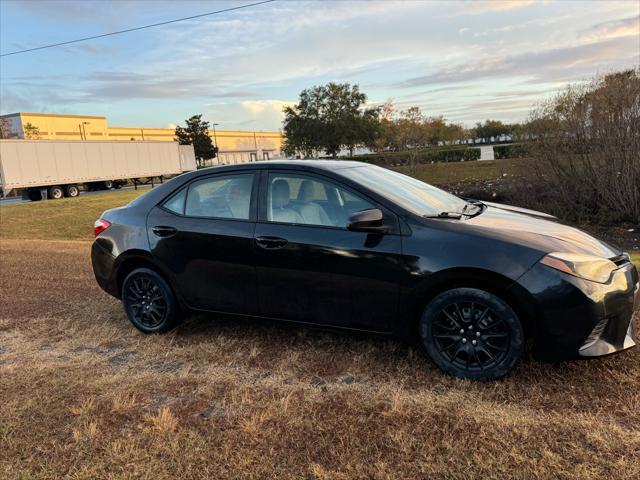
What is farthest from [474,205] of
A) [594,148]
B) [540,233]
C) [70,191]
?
[70,191]

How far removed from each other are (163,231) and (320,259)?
1639mm

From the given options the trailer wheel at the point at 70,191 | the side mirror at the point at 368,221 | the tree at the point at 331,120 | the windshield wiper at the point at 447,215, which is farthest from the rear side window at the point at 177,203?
the tree at the point at 331,120

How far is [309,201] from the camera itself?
4.05 m

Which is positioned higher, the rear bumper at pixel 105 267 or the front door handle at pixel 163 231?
the front door handle at pixel 163 231

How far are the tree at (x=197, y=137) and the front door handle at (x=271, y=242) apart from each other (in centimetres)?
7397

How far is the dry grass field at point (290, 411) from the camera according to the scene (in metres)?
2.71

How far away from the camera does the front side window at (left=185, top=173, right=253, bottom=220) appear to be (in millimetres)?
4301

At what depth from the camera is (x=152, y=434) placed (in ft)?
10.1

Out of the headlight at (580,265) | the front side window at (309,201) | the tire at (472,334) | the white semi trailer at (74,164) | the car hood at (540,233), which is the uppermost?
the white semi trailer at (74,164)

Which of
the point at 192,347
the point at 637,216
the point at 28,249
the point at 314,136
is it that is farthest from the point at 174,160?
the point at 192,347

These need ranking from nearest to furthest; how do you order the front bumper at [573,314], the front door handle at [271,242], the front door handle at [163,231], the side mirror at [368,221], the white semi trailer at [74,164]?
the front bumper at [573,314]
the side mirror at [368,221]
the front door handle at [271,242]
the front door handle at [163,231]
the white semi trailer at [74,164]

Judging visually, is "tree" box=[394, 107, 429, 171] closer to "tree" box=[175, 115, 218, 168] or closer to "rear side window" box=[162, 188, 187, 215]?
"rear side window" box=[162, 188, 187, 215]

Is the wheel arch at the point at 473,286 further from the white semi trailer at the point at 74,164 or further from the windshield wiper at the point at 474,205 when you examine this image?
the white semi trailer at the point at 74,164

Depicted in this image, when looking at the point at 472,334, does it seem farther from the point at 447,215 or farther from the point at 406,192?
the point at 406,192
